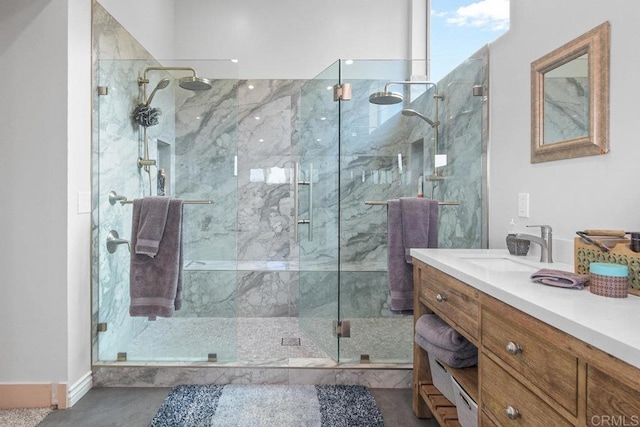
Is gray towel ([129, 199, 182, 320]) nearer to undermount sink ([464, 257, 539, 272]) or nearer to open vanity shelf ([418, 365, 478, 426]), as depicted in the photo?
open vanity shelf ([418, 365, 478, 426])

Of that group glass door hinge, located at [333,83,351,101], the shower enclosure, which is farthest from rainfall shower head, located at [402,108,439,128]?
glass door hinge, located at [333,83,351,101]

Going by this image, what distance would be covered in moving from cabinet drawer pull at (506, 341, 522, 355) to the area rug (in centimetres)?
106

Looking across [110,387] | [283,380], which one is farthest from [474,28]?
[110,387]

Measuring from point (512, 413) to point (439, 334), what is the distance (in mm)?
526

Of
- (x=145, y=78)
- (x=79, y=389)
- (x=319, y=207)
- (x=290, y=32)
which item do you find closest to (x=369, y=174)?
(x=319, y=207)

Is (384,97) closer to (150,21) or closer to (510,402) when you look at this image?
(510,402)

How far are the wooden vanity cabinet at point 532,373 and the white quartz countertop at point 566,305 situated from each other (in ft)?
0.07

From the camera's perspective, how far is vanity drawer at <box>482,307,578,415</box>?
759mm

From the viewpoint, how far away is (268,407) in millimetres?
1893

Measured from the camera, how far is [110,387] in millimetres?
2111

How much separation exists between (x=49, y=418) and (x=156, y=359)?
0.55m

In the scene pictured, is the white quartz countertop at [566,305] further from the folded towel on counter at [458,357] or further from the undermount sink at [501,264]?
the folded towel on counter at [458,357]

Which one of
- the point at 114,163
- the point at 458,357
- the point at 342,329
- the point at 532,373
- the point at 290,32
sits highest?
the point at 290,32

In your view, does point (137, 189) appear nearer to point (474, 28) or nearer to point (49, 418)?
point (49, 418)
